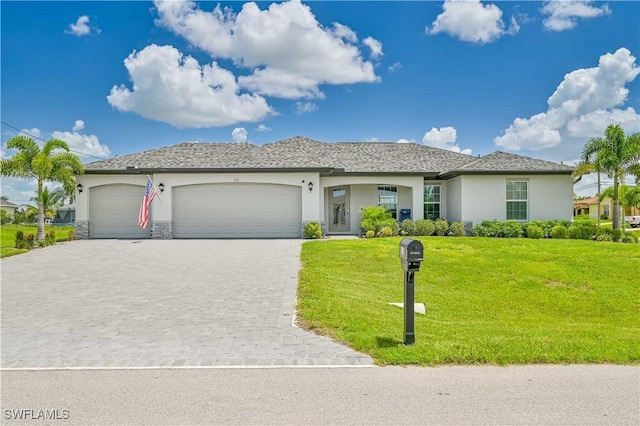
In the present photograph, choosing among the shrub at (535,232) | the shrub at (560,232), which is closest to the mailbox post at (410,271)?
the shrub at (535,232)

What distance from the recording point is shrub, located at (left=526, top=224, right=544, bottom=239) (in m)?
18.8

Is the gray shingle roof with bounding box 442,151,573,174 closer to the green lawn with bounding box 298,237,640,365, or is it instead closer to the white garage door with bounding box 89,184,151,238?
the green lawn with bounding box 298,237,640,365

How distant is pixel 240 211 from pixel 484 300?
13.1 meters

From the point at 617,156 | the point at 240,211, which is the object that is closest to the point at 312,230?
the point at 240,211

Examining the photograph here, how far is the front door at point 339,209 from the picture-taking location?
878 inches

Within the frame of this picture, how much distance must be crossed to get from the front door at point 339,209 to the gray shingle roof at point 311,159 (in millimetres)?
1436

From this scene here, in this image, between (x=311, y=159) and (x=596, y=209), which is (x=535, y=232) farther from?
(x=596, y=209)

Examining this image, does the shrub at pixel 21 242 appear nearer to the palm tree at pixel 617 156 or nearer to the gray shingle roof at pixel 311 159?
the gray shingle roof at pixel 311 159

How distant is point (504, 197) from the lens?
20.3m

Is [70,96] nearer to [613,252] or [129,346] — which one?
[129,346]

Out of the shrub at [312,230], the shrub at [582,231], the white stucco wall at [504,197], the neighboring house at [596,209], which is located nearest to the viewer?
the shrub at [582,231]

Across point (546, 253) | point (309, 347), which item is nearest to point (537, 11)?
point (546, 253)

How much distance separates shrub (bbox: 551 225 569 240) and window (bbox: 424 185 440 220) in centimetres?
559

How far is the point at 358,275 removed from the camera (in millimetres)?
11195
